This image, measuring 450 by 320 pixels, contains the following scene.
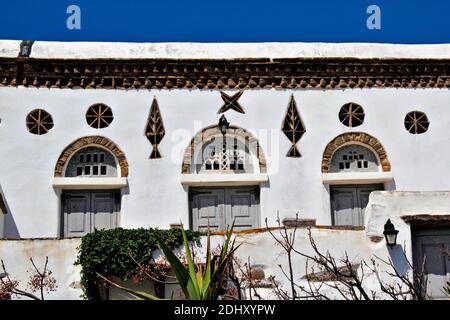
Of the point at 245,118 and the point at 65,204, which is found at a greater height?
the point at 245,118

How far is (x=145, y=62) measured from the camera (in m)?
17.2

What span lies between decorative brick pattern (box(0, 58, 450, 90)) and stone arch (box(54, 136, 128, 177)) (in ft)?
3.91

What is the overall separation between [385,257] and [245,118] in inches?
189

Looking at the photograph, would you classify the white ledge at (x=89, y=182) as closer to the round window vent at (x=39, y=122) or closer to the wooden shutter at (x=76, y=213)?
the wooden shutter at (x=76, y=213)

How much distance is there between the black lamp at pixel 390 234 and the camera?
13992 mm

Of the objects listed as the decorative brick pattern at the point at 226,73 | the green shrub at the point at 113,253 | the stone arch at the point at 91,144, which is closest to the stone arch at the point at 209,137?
the decorative brick pattern at the point at 226,73

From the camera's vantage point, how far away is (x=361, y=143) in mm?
17422

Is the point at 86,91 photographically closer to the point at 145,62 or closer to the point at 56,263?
the point at 145,62

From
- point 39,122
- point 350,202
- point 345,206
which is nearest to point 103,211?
point 39,122

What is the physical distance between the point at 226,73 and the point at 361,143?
10.9 ft

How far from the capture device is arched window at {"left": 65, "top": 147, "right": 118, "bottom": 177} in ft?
55.8

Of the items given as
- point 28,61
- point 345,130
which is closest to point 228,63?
point 345,130

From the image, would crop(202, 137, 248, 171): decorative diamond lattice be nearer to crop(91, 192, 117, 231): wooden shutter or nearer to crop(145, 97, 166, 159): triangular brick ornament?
crop(145, 97, 166, 159): triangular brick ornament

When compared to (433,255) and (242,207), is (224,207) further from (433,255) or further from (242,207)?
(433,255)
